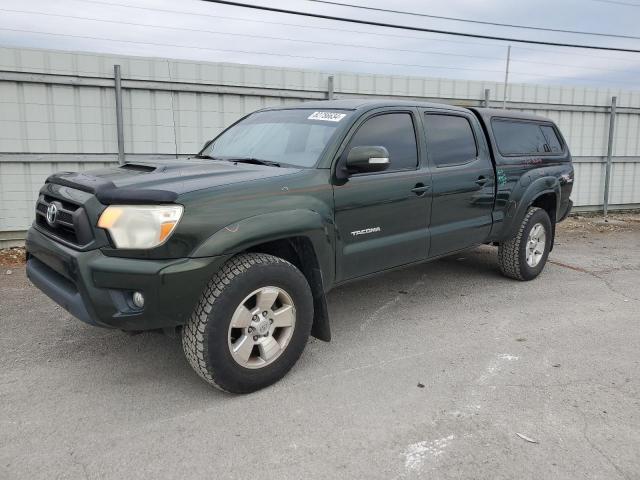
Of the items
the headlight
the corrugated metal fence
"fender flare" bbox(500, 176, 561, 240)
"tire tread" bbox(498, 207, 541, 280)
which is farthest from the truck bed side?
the corrugated metal fence

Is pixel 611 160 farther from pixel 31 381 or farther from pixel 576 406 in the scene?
pixel 31 381

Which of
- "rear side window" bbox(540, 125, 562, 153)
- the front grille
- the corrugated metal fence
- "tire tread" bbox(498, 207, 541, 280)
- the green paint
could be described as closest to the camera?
the front grille

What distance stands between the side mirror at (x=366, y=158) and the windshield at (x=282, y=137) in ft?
0.84

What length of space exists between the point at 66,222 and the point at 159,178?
0.60 metres

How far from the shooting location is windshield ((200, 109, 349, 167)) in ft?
12.8

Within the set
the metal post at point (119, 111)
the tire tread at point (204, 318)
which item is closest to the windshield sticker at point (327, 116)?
the tire tread at point (204, 318)

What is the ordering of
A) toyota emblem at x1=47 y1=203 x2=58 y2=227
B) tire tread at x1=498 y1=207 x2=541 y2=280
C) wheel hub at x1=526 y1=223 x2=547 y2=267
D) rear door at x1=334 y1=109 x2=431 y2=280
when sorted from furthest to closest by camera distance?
wheel hub at x1=526 y1=223 x2=547 y2=267 < tire tread at x1=498 y1=207 x2=541 y2=280 < rear door at x1=334 y1=109 x2=431 y2=280 < toyota emblem at x1=47 y1=203 x2=58 y2=227

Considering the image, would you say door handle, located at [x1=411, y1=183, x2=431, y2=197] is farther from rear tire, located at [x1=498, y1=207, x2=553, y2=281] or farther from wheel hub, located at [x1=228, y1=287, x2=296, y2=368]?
rear tire, located at [x1=498, y1=207, x2=553, y2=281]

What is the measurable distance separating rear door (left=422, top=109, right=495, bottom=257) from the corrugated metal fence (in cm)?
412

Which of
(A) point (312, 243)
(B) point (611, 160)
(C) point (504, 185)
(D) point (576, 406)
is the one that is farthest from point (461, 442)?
(B) point (611, 160)

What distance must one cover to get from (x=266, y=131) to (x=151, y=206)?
172 centimetres

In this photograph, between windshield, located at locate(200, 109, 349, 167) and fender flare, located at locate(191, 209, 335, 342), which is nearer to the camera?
fender flare, located at locate(191, 209, 335, 342)

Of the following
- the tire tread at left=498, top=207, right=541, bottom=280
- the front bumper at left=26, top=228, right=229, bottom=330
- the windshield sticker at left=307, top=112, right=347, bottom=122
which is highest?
the windshield sticker at left=307, top=112, right=347, bottom=122

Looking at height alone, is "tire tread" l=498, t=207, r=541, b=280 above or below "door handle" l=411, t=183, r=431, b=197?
below
